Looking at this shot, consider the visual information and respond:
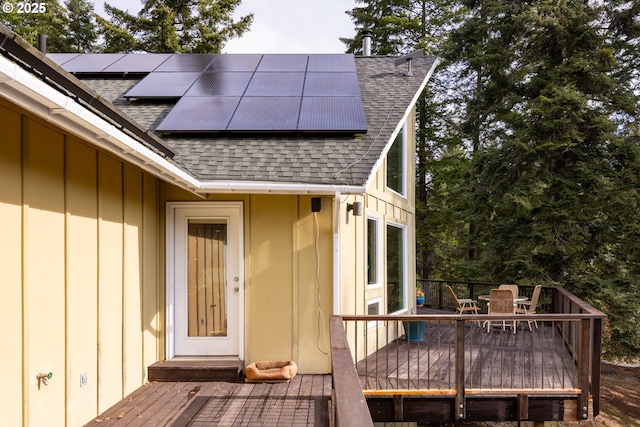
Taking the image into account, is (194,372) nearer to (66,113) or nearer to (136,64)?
(66,113)

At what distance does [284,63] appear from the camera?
27.5 feet

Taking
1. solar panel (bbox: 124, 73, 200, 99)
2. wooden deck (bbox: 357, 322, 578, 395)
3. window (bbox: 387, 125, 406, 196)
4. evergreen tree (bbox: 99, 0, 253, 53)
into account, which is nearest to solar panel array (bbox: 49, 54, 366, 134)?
solar panel (bbox: 124, 73, 200, 99)

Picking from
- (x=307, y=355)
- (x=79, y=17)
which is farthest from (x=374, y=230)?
(x=79, y=17)

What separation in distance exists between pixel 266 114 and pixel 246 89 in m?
1.00

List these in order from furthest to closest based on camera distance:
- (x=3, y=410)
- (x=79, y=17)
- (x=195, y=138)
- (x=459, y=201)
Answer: (x=79, y=17)
(x=459, y=201)
(x=195, y=138)
(x=3, y=410)

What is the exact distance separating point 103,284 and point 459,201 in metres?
12.6

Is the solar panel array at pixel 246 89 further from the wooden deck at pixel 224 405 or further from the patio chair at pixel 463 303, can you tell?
the patio chair at pixel 463 303

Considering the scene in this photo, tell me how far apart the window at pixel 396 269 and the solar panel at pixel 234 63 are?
3686mm

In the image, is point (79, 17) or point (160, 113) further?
point (79, 17)

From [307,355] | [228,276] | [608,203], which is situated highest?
[608,203]

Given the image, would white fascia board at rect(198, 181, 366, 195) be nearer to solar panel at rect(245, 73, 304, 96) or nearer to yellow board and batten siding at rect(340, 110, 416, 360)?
yellow board and batten siding at rect(340, 110, 416, 360)

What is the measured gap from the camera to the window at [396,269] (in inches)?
307

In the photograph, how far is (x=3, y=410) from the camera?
3.23 metres

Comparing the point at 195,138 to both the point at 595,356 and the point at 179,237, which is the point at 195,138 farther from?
the point at 595,356
